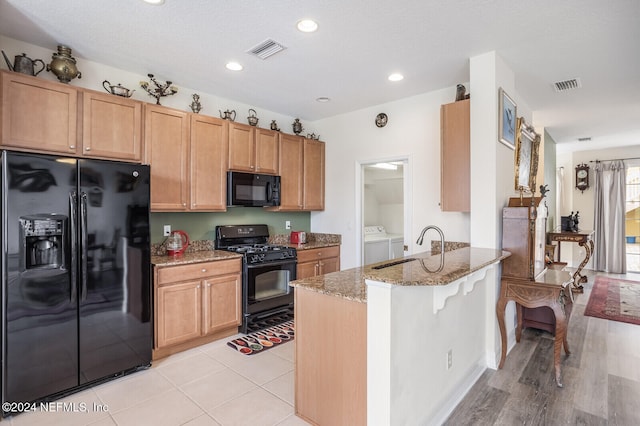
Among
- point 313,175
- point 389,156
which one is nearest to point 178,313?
point 313,175

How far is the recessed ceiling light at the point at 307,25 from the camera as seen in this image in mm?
2332

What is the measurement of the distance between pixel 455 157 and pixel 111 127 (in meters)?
3.17

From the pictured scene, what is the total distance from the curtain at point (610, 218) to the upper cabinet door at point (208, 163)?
314 inches

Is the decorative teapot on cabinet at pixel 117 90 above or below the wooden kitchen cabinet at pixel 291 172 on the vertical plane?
above

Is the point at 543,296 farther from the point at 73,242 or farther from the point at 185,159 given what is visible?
the point at 73,242

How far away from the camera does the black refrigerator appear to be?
2180mm

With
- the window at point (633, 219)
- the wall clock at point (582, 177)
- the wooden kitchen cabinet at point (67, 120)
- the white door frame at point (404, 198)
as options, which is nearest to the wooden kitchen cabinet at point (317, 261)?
the white door frame at point (404, 198)

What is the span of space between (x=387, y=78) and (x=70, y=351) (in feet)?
11.8

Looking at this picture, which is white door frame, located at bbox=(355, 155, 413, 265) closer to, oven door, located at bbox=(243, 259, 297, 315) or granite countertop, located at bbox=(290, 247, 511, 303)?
oven door, located at bbox=(243, 259, 297, 315)

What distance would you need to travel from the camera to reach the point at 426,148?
3.83 meters

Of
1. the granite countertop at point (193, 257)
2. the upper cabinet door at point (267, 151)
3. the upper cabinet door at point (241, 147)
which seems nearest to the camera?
the granite countertop at point (193, 257)

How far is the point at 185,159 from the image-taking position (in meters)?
3.43

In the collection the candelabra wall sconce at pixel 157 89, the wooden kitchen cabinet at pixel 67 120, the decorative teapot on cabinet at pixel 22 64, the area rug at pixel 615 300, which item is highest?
the candelabra wall sconce at pixel 157 89

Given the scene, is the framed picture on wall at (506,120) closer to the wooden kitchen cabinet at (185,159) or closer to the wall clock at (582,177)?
the wooden kitchen cabinet at (185,159)
